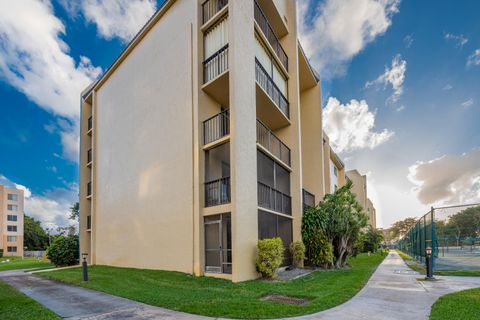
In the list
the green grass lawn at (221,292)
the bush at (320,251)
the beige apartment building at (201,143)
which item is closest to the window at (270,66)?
the beige apartment building at (201,143)

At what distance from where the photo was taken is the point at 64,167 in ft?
113

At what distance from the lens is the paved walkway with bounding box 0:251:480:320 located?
21.1 feet

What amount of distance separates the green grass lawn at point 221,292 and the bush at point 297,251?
306 centimetres

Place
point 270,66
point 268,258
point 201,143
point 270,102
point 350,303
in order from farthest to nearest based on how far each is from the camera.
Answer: point 270,66 → point 270,102 → point 201,143 → point 268,258 → point 350,303

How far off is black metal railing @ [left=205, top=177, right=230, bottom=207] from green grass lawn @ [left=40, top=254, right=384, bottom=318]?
2.85m

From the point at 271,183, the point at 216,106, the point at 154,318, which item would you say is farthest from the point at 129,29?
the point at 154,318

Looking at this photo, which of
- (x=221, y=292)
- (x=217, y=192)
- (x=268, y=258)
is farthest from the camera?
(x=217, y=192)

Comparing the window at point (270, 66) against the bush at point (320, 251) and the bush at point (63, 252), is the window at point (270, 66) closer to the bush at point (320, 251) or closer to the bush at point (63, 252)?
the bush at point (320, 251)

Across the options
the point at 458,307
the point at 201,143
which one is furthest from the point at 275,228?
the point at 458,307

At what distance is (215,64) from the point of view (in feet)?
43.9

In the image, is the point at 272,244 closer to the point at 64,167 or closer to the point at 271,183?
the point at 271,183

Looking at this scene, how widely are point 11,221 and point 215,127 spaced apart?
84432 millimetres

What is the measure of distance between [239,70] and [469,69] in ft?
36.7

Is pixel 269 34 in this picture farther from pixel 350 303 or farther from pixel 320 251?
pixel 350 303
